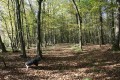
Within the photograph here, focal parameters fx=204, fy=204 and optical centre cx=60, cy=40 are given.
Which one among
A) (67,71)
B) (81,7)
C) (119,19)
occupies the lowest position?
(67,71)

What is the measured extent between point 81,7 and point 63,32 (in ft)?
141

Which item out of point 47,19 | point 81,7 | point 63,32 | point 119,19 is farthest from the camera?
point 63,32

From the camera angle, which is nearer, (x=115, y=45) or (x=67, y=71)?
(x=67, y=71)

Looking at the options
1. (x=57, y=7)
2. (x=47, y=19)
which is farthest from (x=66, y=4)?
(x=57, y=7)

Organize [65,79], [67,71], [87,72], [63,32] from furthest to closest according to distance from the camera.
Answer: [63,32]
[67,71]
[87,72]
[65,79]

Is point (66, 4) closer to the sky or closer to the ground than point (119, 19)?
closer to the sky

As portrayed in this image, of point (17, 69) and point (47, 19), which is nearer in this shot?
point (17, 69)

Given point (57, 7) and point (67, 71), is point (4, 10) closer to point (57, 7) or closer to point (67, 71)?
point (57, 7)

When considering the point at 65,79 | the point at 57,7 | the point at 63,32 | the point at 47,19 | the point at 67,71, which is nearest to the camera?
the point at 65,79

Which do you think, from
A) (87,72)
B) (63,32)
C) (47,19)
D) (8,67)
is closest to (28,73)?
(8,67)

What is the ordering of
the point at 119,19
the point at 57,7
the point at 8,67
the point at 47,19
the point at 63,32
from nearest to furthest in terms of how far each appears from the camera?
the point at 8,67 → the point at 119,19 → the point at 47,19 → the point at 57,7 → the point at 63,32

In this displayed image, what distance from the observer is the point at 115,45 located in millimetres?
21297

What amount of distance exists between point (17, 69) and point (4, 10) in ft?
92.5

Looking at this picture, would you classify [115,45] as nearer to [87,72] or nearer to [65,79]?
[87,72]
